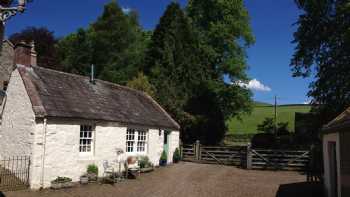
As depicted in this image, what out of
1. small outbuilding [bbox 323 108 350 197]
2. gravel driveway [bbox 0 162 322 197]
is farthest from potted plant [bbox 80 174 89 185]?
small outbuilding [bbox 323 108 350 197]

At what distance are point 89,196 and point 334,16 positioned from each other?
1970 cm

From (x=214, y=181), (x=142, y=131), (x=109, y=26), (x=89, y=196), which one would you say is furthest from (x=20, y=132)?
(x=109, y=26)

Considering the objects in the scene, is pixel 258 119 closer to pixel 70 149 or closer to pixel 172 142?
pixel 172 142

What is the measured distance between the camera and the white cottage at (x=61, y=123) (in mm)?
15055

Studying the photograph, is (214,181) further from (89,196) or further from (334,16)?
(334,16)

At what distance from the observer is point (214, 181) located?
1792 cm

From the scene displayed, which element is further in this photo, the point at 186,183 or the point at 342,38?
the point at 342,38

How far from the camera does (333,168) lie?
39.9 ft

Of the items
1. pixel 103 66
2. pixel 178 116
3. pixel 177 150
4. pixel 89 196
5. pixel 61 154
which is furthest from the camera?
pixel 103 66

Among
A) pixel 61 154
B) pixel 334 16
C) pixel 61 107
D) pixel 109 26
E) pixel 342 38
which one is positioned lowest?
pixel 61 154

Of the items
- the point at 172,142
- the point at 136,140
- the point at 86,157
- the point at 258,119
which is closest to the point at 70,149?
the point at 86,157

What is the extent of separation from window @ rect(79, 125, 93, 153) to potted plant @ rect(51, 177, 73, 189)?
6.52 feet

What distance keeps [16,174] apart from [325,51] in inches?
812

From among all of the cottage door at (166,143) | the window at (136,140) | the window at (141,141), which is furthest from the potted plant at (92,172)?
the cottage door at (166,143)
